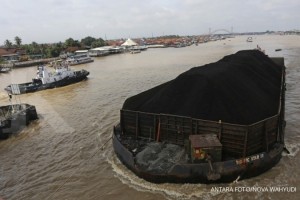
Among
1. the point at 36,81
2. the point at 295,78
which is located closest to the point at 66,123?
the point at 36,81

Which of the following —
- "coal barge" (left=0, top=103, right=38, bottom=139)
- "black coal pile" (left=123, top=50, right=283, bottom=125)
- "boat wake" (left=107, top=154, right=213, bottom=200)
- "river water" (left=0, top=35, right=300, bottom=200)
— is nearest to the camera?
"boat wake" (left=107, top=154, right=213, bottom=200)

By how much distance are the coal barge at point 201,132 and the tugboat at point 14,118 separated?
8979 mm

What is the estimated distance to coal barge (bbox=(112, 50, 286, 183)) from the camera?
11086mm

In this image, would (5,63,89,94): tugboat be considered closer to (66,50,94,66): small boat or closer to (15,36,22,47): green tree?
(66,50,94,66): small boat

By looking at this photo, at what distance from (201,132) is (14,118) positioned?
1428 centimetres

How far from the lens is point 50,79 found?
130 ft

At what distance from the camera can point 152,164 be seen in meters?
11.7

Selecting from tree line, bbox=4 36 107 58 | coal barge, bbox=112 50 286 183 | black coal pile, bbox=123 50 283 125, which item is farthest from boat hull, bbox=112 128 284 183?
tree line, bbox=4 36 107 58

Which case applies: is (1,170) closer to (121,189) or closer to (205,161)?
(121,189)

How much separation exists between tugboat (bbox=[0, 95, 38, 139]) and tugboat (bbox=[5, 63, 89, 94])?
597 inches

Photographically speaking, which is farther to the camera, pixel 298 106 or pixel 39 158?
pixel 298 106

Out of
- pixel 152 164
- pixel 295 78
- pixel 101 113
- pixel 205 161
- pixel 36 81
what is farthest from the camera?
pixel 36 81

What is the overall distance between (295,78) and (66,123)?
996 inches

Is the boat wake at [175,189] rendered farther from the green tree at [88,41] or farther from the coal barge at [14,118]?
the green tree at [88,41]
